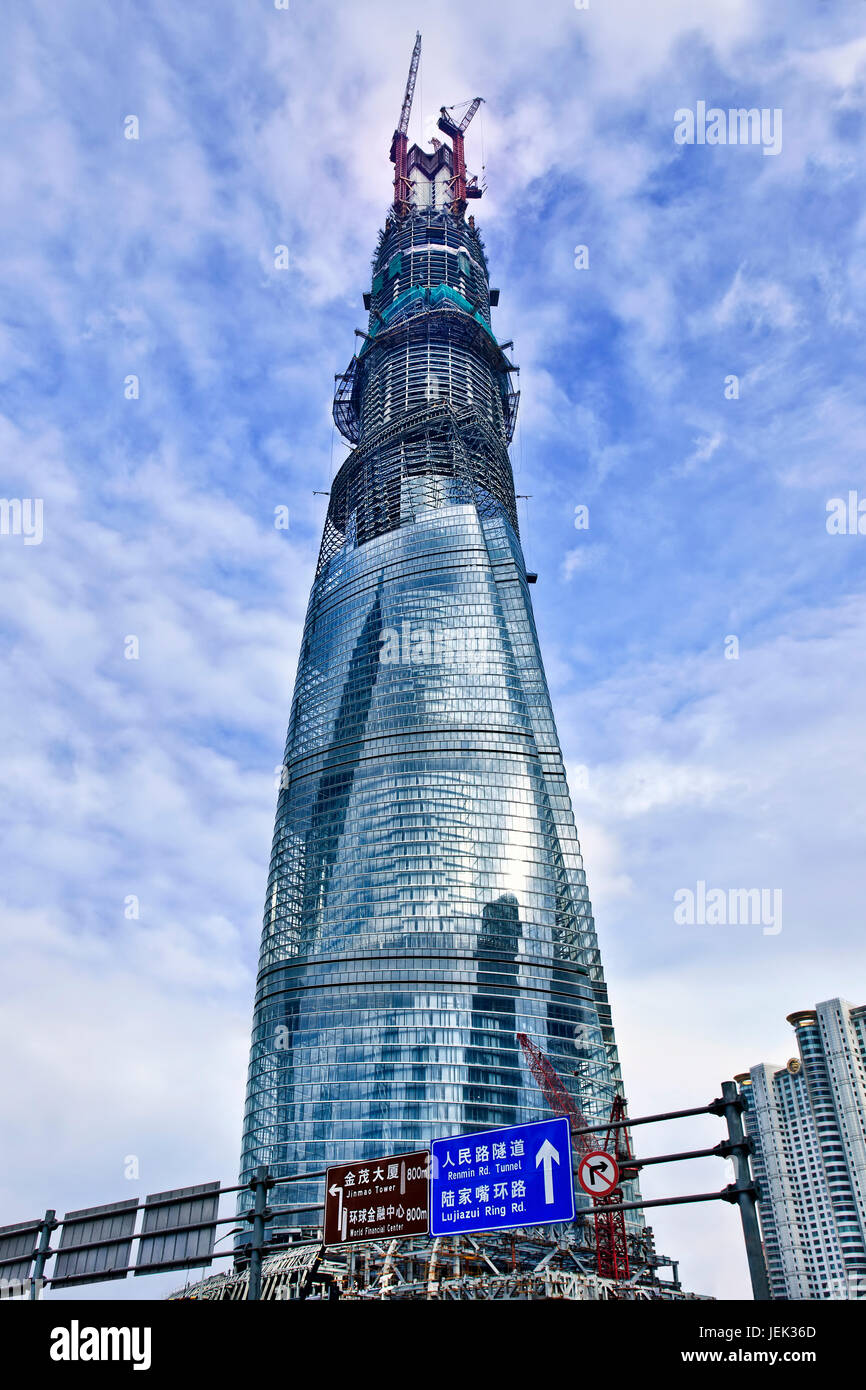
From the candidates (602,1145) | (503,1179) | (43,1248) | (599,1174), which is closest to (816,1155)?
(602,1145)

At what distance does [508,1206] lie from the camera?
25.8 metres

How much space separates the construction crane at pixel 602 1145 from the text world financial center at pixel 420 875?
5.47ft

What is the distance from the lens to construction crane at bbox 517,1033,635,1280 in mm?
97438

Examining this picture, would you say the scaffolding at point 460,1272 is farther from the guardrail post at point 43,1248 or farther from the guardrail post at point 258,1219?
the guardrail post at point 258,1219

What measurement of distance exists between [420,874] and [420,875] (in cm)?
14

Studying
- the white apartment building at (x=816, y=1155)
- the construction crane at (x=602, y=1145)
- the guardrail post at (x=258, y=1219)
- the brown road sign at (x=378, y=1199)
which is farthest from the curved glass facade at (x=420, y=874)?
the brown road sign at (x=378, y=1199)

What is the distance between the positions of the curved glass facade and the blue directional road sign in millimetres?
108821

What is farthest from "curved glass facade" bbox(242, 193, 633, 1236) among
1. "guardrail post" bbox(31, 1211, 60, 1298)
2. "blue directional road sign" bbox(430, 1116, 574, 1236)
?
"blue directional road sign" bbox(430, 1116, 574, 1236)

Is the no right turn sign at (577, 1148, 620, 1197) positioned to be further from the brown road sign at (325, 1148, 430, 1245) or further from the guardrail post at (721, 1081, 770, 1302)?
the brown road sign at (325, 1148, 430, 1245)

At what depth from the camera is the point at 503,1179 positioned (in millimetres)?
26047

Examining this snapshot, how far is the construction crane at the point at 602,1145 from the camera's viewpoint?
97.4 metres

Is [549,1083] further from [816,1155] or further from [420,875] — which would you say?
[816,1155]
